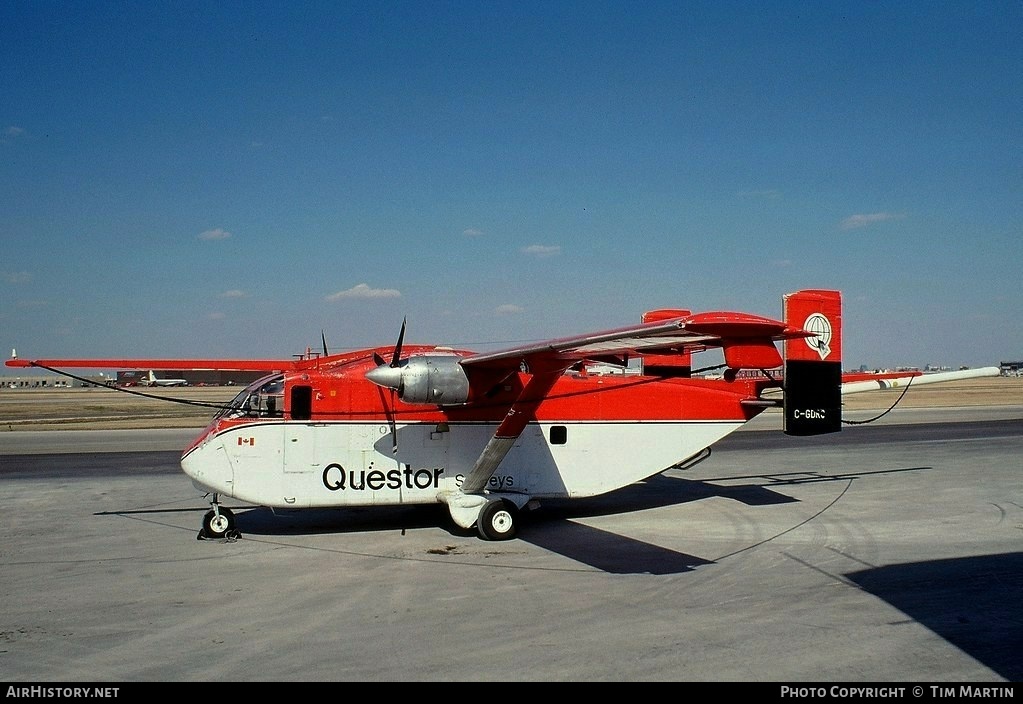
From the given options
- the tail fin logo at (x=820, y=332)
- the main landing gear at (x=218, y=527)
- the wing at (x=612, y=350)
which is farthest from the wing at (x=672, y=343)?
the main landing gear at (x=218, y=527)

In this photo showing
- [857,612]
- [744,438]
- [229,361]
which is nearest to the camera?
[857,612]

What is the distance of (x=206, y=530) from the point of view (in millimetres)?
13633

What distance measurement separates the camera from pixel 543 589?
10.2 metres

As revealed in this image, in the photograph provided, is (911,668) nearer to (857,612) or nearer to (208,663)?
(857,612)

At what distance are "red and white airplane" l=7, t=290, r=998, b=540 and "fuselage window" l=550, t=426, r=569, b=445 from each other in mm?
21

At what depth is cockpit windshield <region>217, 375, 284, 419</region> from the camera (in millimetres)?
13484

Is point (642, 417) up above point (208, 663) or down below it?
above

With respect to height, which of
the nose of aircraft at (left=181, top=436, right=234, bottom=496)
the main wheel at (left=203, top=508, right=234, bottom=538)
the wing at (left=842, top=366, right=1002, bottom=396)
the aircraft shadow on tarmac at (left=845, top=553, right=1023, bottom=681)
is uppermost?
the wing at (left=842, top=366, right=1002, bottom=396)

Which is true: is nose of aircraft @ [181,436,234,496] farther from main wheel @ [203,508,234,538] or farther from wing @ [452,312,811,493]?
wing @ [452,312,811,493]

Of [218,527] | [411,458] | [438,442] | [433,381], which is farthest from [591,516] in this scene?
[218,527]

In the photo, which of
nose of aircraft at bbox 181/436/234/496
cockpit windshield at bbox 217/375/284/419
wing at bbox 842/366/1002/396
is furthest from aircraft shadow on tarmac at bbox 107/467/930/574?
wing at bbox 842/366/1002/396

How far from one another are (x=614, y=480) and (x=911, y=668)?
7.82m

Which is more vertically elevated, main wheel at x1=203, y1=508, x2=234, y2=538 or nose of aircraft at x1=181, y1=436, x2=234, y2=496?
nose of aircraft at x1=181, y1=436, x2=234, y2=496

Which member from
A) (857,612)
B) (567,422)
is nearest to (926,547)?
(857,612)
